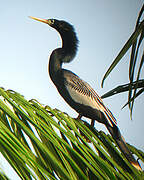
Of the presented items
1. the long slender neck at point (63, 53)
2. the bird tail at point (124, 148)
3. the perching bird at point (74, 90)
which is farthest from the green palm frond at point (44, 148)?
the long slender neck at point (63, 53)

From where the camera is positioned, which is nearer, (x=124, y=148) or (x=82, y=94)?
(x=124, y=148)

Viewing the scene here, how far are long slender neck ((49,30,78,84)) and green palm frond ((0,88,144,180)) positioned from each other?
867 mm

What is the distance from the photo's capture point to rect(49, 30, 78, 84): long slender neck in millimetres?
1571

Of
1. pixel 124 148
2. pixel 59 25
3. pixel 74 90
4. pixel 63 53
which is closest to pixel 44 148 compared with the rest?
pixel 124 148

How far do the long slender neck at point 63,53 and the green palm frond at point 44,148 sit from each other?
87 cm

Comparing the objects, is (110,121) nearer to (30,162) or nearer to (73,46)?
(73,46)

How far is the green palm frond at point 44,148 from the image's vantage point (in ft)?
1.27

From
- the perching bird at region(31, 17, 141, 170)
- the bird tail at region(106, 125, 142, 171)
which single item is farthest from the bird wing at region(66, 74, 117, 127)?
the bird tail at region(106, 125, 142, 171)

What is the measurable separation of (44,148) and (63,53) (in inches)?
53.4

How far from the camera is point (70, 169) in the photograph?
490 millimetres

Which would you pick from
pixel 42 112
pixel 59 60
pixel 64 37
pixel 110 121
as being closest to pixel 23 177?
pixel 42 112

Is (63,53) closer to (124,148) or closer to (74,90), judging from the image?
(74,90)

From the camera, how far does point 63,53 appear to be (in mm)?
1722

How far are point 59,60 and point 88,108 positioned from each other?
1.22 ft
